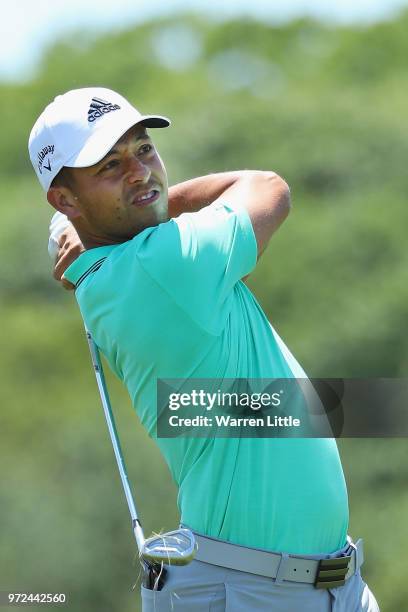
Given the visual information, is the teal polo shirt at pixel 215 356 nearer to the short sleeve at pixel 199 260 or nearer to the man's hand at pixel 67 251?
the short sleeve at pixel 199 260

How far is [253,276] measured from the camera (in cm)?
809

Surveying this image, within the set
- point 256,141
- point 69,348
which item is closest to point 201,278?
point 69,348

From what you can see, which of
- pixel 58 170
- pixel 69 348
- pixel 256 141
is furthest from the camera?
pixel 256 141

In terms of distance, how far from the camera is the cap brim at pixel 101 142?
2395mm

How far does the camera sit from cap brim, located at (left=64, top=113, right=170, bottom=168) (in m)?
2.39

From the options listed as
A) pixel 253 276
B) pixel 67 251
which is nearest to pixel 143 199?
pixel 67 251

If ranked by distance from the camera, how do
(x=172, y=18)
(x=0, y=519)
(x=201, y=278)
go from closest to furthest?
(x=201, y=278) < (x=0, y=519) < (x=172, y=18)

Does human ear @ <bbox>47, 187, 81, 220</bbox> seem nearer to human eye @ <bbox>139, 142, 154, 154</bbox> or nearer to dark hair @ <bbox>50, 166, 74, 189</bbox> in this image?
dark hair @ <bbox>50, 166, 74, 189</bbox>

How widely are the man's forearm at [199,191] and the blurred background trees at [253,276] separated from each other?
3774mm

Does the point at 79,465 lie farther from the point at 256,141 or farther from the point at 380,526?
the point at 256,141

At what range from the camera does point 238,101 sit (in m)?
10.1

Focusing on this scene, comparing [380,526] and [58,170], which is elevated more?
[58,170]

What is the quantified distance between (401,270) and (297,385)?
19.2 ft

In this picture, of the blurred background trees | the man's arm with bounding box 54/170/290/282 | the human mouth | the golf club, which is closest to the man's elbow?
the man's arm with bounding box 54/170/290/282
